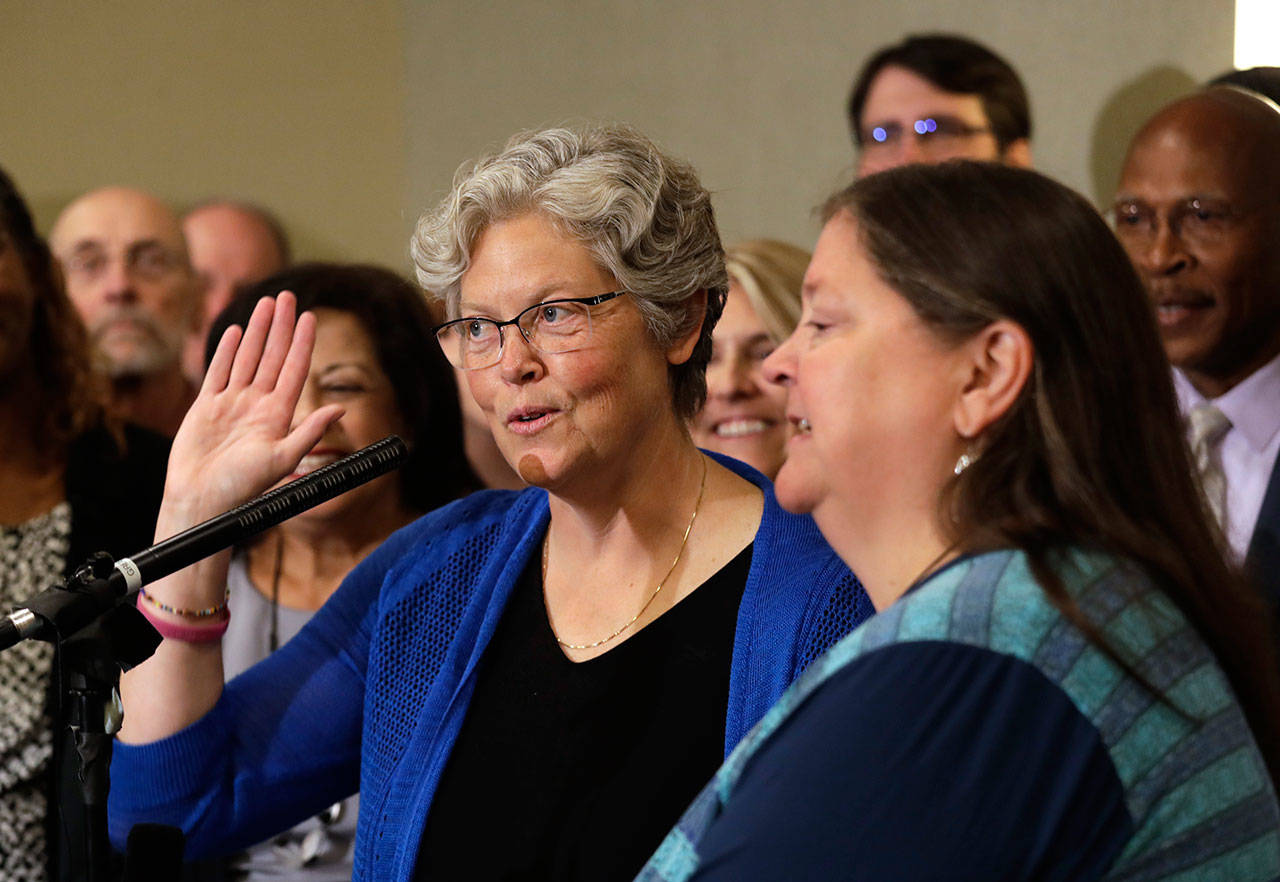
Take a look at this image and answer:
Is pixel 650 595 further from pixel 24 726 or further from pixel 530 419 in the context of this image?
pixel 24 726

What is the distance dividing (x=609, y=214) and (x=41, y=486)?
1.37 metres

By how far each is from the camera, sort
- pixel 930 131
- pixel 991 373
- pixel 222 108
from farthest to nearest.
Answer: pixel 222 108, pixel 930 131, pixel 991 373

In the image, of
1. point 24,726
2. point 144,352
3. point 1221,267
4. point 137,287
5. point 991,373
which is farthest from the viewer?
point 137,287

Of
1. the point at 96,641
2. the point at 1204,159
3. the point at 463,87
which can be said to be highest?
the point at 463,87

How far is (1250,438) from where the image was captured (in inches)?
92.4

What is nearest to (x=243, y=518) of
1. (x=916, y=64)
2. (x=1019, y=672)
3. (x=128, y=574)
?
(x=128, y=574)

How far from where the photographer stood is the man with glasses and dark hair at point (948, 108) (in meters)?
3.46

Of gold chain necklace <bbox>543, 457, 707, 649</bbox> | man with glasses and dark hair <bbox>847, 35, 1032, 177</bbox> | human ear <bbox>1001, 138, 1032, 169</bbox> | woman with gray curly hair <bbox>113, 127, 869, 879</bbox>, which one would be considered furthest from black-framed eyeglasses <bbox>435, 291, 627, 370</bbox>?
human ear <bbox>1001, 138, 1032, 169</bbox>

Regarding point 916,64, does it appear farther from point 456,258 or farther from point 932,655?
point 932,655

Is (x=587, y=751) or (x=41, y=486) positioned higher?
(x=41, y=486)

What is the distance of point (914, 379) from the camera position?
1.19 metres

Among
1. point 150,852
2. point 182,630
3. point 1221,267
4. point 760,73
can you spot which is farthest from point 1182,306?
point 760,73

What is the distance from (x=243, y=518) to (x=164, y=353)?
2.77 metres

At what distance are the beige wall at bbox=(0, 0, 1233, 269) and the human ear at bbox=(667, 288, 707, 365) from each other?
7.77 feet
